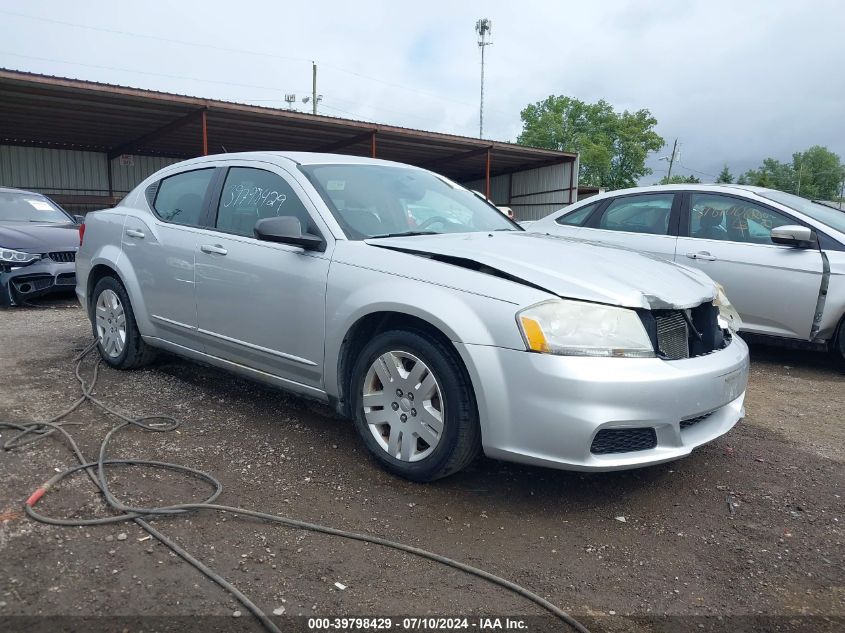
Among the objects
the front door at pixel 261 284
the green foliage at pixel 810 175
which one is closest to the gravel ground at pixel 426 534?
the front door at pixel 261 284

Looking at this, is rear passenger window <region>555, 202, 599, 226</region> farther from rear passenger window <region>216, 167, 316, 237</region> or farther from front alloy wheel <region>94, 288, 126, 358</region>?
front alloy wheel <region>94, 288, 126, 358</region>

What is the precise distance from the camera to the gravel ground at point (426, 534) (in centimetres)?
218

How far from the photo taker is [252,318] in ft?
12.0

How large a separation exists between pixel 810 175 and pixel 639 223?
108 metres

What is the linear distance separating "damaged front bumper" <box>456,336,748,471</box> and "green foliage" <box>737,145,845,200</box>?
99668mm

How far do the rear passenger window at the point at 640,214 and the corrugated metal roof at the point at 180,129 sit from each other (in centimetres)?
1094

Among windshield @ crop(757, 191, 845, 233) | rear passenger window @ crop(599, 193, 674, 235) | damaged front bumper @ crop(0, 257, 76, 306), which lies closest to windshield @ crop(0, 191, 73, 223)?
damaged front bumper @ crop(0, 257, 76, 306)

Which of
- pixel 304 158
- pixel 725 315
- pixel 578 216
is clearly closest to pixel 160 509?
pixel 304 158

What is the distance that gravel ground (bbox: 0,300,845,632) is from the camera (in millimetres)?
2180

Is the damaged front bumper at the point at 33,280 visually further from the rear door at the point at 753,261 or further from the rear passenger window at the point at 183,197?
the rear door at the point at 753,261

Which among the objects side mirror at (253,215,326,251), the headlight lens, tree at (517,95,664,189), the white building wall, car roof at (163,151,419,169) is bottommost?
the headlight lens

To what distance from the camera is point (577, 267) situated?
2996mm

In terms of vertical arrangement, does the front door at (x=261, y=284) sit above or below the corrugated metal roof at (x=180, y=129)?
below

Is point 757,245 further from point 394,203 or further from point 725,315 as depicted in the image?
point 394,203
